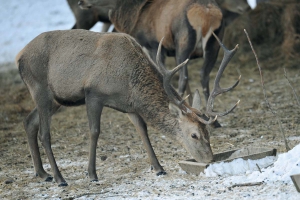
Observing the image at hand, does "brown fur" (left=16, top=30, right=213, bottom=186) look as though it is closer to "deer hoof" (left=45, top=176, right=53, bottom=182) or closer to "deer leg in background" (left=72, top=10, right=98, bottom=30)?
"deer hoof" (left=45, top=176, right=53, bottom=182)

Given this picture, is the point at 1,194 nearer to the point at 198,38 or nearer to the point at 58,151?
the point at 58,151

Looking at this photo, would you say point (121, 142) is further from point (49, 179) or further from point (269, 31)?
point (269, 31)

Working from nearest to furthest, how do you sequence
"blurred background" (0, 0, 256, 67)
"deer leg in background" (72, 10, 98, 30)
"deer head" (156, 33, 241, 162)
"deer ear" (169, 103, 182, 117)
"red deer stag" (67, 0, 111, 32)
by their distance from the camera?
"deer head" (156, 33, 241, 162) < "deer ear" (169, 103, 182, 117) < "red deer stag" (67, 0, 111, 32) < "deer leg in background" (72, 10, 98, 30) < "blurred background" (0, 0, 256, 67)

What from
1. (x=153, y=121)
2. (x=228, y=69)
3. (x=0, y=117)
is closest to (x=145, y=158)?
(x=153, y=121)

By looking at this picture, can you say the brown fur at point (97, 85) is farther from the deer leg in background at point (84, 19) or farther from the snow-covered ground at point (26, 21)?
the snow-covered ground at point (26, 21)

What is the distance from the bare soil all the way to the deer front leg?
0.33 feet

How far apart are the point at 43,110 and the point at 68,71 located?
509mm

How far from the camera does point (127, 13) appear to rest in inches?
405

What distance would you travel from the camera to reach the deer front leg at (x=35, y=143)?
23.6 ft

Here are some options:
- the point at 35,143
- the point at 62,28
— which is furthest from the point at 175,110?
the point at 62,28

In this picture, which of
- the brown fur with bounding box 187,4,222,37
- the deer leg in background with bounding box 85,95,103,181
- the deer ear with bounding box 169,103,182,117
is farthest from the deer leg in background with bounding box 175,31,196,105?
the deer leg in background with bounding box 85,95,103,181

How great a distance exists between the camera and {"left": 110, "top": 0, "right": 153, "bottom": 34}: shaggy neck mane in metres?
10.1

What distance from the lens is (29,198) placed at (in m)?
6.41

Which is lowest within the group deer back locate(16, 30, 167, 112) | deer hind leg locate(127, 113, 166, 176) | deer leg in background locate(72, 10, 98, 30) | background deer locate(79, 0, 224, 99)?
deer leg in background locate(72, 10, 98, 30)
